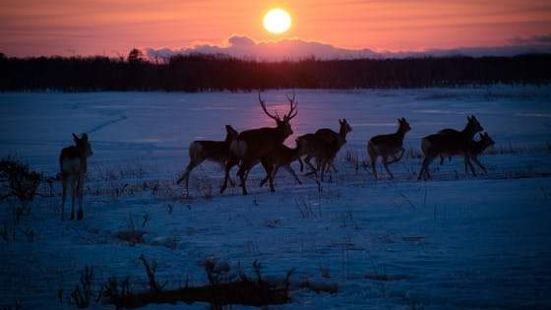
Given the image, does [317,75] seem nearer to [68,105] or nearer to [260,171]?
[68,105]

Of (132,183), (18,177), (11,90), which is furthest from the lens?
(11,90)

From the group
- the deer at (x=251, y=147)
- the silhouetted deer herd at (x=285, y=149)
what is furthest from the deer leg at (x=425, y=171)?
the deer at (x=251, y=147)

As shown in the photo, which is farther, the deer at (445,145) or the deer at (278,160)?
the deer at (445,145)

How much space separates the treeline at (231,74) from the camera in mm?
65488

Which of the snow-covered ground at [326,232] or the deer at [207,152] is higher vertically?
the deer at [207,152]

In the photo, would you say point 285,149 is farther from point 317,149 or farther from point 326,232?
point 326,232

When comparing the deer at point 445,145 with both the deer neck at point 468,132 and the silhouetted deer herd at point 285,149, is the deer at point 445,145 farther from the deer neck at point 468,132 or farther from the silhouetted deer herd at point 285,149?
the deer neck at point 468,132

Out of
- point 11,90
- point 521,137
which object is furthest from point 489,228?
point 11,90

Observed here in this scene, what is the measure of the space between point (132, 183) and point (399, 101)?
32214 millimetres

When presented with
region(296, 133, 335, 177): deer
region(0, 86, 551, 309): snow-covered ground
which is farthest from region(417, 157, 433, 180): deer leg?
region(296, 133, 335, 177): deer

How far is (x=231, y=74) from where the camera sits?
67.9 metres

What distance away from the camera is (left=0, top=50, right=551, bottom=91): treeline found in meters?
65.5

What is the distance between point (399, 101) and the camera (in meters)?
45.4

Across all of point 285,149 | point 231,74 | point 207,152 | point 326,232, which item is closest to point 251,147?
point 285,149
